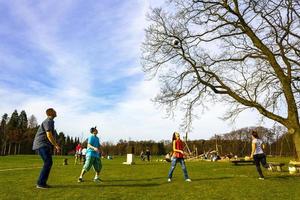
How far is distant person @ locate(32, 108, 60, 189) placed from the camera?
10969mm

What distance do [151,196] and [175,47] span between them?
13698mm

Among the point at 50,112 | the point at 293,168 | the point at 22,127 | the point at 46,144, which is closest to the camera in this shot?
the point at 46,144

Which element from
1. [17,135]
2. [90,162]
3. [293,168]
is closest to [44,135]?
[90,162]

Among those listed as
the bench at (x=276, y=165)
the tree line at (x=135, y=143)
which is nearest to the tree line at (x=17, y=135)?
the tree line at (x=135, y=143)

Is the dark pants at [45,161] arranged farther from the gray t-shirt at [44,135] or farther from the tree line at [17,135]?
the tree line at [17,135]

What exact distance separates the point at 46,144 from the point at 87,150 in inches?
113

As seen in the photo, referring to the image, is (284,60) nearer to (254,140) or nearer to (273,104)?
(273,104)

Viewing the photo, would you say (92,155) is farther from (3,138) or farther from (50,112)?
(3,138)

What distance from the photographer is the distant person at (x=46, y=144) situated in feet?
36.0

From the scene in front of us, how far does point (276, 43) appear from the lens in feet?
67.7

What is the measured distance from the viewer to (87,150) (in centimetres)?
1383

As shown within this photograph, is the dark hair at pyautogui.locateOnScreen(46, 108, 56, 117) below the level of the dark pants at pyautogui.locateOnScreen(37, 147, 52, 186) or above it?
above

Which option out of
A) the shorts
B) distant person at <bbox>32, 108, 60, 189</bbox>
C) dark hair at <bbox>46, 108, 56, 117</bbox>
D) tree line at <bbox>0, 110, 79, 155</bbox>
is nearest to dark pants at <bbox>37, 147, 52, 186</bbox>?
distant person at <bbox>32, 108, 60, 189</bbox>

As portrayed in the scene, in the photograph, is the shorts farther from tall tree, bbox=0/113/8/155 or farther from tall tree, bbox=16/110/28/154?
tall tree, bbox=0/113/8/155
